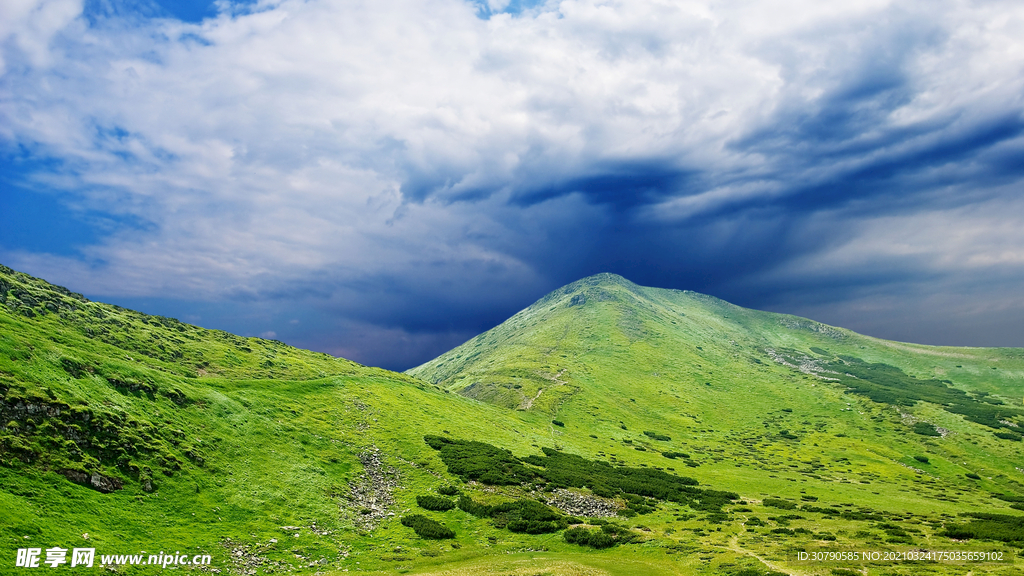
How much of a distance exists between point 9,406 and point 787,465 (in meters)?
160

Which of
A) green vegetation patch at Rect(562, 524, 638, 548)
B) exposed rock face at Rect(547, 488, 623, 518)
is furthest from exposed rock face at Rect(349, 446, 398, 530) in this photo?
exposed rock face at Rect(547, 488, 623, 518)

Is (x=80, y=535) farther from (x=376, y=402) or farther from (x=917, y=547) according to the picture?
(x=917, y=547)

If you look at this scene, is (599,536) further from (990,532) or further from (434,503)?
(990,532)

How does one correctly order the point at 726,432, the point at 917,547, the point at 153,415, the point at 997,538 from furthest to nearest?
the point at 726,432 → the point at 153,415 → the point at 997,538 → the point at 917,547

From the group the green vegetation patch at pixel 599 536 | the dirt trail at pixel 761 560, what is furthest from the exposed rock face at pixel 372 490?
the dirt trail at pixel 761 560

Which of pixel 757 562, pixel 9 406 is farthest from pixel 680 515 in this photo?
pixel 9 406

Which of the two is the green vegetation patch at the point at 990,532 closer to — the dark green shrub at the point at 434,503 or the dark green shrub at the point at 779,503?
the dark green shrub at the point at 779,503

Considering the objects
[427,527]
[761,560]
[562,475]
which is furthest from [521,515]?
[761,560]

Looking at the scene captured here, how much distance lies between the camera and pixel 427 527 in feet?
168

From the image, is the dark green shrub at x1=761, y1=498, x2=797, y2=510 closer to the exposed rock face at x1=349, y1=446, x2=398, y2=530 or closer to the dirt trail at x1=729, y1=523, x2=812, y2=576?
the dirt trail at x1=729, y1=523, x2=812, y2=576

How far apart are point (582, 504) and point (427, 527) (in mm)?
24771

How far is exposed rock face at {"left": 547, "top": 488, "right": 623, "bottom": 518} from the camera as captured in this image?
6150 centimetres

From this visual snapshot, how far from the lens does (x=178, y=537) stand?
127 feet

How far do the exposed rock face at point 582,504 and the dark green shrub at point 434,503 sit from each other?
50.3 feet
